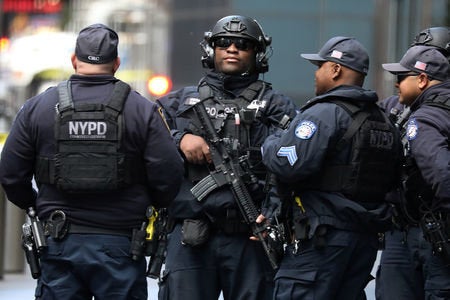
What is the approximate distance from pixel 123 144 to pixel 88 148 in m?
0.18

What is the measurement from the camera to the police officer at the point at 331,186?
6.45m

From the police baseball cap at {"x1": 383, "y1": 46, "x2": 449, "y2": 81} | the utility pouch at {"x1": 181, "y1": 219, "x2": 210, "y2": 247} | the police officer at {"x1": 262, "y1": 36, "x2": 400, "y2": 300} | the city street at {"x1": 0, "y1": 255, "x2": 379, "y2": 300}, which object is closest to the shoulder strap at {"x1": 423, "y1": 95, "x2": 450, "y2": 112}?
the police baseball cap at {"x1": 383, "y1": 46, "x2": 449, "y2": 81}

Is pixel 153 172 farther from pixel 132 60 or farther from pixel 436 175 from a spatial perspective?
pixel 132 60

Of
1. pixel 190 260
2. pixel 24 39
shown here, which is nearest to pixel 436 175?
pixel 190 260

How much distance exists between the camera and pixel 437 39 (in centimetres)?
794

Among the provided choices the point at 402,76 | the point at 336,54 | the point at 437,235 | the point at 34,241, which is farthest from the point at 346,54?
the point at 34,241

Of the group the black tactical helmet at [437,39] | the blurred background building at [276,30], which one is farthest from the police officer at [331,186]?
the blurred background building at [276,30]

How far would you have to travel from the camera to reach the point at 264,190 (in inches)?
280

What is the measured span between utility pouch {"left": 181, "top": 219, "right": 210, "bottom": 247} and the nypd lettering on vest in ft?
3.57

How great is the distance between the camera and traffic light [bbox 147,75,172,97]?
76.2 feet

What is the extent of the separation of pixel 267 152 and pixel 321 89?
1.60ft

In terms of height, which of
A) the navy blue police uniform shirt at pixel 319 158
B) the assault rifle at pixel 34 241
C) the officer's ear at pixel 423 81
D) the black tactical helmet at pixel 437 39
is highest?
the black tactical helmet at pixel 437 39

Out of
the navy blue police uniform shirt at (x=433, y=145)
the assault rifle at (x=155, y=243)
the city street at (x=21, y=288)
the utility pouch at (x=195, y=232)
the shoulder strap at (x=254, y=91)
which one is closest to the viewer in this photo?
the assault rifle at (x=155, y=243)

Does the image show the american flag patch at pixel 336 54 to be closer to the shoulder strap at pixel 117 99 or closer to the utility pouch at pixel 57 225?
the shoulder strap at pixel 117 99
